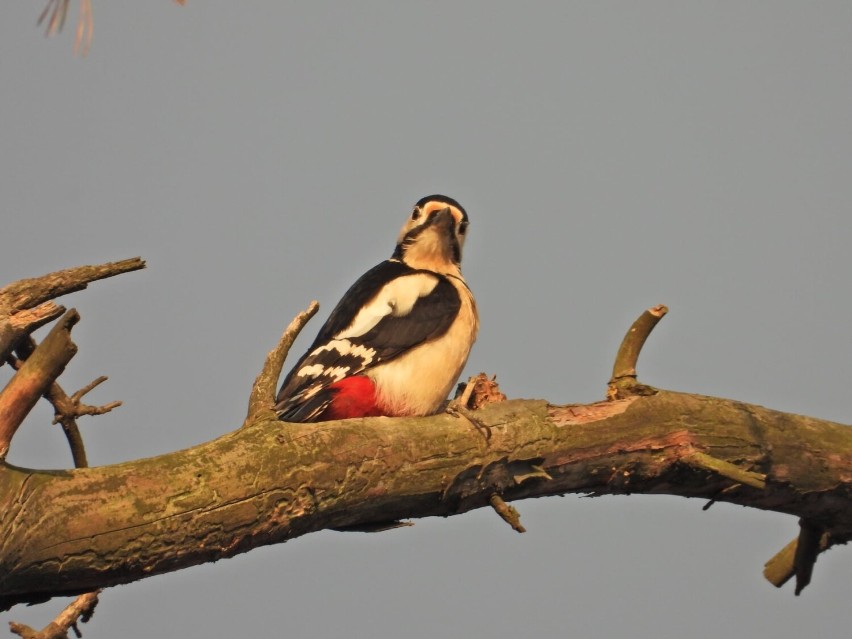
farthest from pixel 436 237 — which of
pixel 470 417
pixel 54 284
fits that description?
pixel 54 284

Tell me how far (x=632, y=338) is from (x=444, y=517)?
1040 millimetres

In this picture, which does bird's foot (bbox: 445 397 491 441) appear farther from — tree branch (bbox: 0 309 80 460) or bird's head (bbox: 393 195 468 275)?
bird's head (bbox: 393 195 468 275)

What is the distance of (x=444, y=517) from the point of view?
4441 millimetres

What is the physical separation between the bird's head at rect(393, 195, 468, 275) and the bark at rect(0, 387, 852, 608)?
216 cm

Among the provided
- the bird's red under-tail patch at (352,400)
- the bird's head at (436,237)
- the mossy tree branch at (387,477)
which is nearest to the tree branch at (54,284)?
the mossy tree branch at (387,477)

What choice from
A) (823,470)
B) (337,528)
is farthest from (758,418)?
(337,528)

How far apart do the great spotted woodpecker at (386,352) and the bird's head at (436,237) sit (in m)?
0.38

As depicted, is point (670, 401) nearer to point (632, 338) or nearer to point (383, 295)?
point (632, 338)

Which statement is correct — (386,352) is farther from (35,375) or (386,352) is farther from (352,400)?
(35,375)

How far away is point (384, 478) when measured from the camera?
411cm

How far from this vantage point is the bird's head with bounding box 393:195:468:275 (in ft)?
21.9

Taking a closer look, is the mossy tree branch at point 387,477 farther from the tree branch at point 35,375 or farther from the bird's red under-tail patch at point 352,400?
the bird's red under-tail patch at point 352,400

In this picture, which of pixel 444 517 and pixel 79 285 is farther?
pixel 444 517

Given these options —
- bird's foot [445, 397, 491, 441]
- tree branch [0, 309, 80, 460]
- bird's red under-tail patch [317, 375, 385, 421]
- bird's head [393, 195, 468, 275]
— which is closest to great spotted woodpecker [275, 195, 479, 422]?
bird's red under-tail patch [317, 375, 385, 421]
